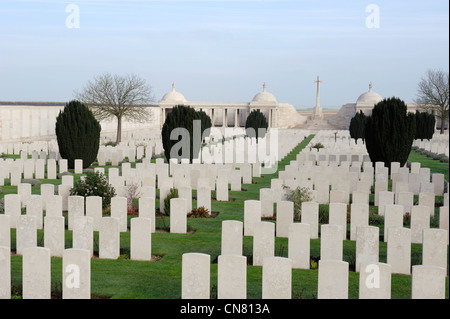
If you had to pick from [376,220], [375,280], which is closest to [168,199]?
[376,220]

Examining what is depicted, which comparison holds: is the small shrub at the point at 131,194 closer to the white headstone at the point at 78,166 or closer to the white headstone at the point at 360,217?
the white headstone at the point at 360,217

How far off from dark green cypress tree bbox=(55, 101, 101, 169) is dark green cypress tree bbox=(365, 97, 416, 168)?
10341 millimetres

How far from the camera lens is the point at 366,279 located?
614 cm

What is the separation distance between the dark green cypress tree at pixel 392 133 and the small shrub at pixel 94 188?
1038cm

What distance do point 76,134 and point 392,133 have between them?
11.4m

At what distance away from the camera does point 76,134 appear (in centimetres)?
2075

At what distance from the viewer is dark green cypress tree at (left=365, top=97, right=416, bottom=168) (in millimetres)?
19172

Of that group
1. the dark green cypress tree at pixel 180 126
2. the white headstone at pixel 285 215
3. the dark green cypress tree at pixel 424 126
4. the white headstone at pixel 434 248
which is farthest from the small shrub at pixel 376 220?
the dark green cypress tree at pixel 424 126

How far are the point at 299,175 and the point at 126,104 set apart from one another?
22337 mm

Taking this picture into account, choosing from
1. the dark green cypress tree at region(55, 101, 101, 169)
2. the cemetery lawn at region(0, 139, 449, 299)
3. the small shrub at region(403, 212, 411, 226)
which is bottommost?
the cemetery lawn at region(0, 139, 449, 299)

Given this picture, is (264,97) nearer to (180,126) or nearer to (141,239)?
(180,126)

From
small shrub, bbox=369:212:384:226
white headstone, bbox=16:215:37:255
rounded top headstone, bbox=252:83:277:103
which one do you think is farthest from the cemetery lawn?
rounded top headstone, bbox=252:83:277:103

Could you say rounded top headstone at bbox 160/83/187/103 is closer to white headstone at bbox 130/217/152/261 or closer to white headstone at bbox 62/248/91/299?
white headstone at bbox 130/217/152/261

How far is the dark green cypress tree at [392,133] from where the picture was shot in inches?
755
